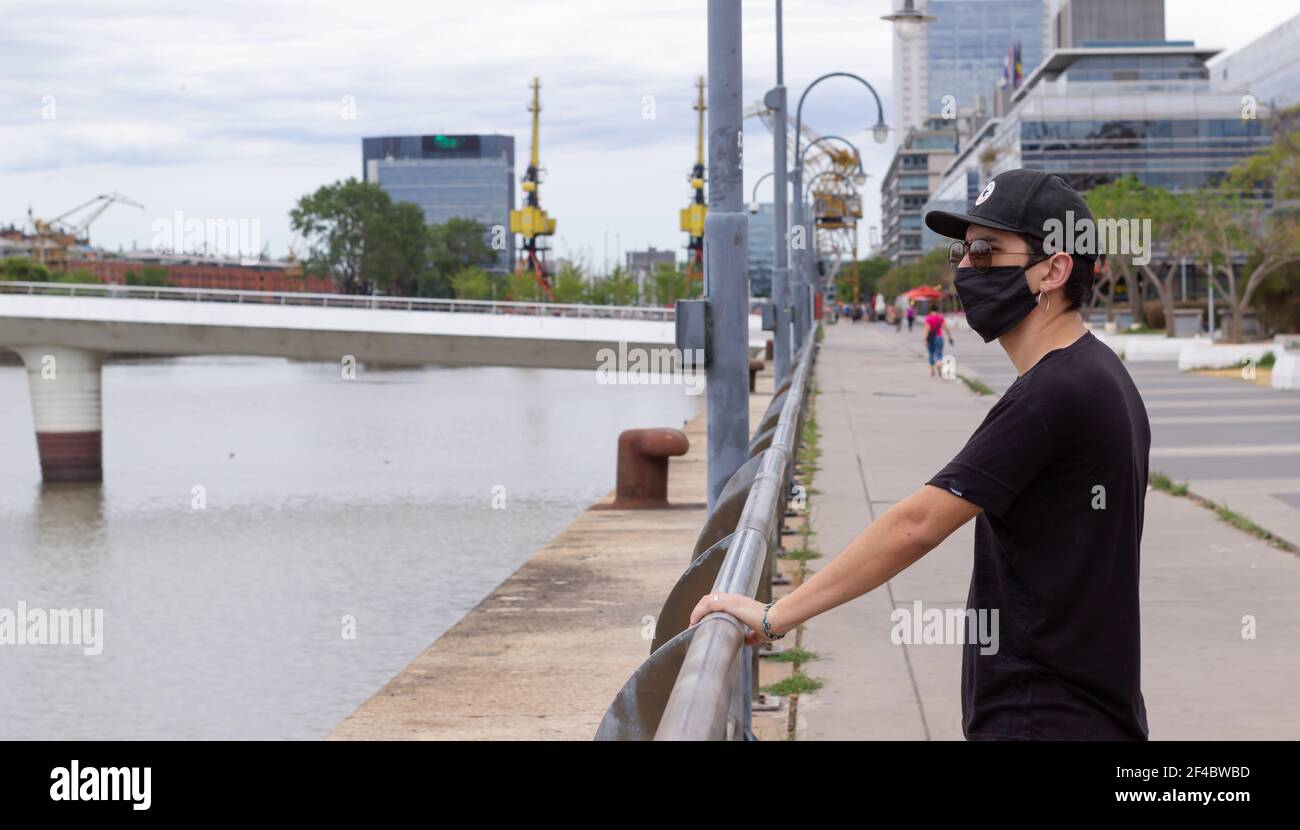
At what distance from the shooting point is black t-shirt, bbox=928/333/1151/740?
280 centimetres

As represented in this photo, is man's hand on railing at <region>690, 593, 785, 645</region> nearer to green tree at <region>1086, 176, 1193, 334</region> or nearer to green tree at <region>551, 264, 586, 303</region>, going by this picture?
green tree at <region>1086, 176, 1193, 334</region>

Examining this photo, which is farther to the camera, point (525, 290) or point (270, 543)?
point (525, 290)

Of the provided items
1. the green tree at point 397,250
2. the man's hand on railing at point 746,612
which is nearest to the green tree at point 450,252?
the green tree at point 397,250

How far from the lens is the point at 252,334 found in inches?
1807

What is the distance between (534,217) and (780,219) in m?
89.2

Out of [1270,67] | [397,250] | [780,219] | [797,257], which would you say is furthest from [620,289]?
[780,219]

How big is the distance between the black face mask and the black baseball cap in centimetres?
8

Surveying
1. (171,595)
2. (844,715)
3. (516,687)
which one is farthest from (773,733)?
(171,595)

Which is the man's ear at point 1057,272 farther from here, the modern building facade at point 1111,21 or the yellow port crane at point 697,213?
the modern building facade at point 1111,21

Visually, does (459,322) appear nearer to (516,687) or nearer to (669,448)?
(669,448)

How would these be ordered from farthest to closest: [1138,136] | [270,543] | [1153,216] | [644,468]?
[1138,136]
[1153,216]
[270,543]
[644,468]

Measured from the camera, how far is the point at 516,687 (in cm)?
928

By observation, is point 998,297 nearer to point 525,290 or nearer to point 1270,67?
point 525,290
